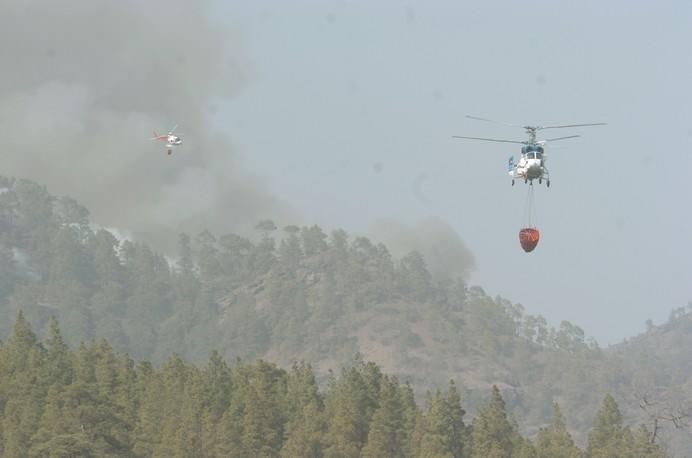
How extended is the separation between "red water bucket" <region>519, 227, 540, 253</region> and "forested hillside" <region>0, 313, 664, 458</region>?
1886 inches

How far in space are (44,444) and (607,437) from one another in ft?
223

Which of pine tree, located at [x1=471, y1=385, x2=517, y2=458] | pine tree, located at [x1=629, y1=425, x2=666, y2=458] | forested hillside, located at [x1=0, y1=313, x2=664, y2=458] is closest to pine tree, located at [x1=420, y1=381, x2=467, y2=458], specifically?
forested hillside, located at [x1=0, y1=313, x2=664, y2=458]

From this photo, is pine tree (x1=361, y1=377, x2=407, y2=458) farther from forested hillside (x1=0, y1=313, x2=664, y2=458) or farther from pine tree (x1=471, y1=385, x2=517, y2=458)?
pine tree (x1=471, y1=385, x2=517, y2=458)

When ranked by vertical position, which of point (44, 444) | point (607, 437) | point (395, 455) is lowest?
point (44, 444)

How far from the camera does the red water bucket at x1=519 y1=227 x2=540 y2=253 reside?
2840 inches

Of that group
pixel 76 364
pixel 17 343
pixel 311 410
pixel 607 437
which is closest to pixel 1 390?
pixel 76 364

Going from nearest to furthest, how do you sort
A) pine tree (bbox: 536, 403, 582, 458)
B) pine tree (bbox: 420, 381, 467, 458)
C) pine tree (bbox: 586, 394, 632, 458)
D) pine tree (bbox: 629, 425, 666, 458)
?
pine tree (bbox: 420, 381, 467, 458) < pine tree (bbox: 629, 425, 666, 458) < pine tree (bbox: 536, 403, 582, 458) < pine tree (bbox: 586, 394, 632, 458)

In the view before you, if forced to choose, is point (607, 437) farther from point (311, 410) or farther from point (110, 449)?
point (110, 449)

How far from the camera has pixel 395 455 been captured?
12850 centimetres

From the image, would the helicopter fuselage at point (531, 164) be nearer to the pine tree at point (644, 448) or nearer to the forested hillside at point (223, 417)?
the forested hillside at point (223, 417)

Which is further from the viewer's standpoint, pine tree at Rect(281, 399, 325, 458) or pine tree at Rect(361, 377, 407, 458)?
pine tree at Rect(361, 377, 407, 458)

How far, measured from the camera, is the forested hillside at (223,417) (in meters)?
114

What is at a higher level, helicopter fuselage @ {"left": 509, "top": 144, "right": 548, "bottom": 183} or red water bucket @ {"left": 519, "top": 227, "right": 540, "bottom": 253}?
helicopter fuselage @ {"left": 509, "top": 144, "right": 548, "bottom": 183}

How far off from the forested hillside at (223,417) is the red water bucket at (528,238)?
4790 centimetres
